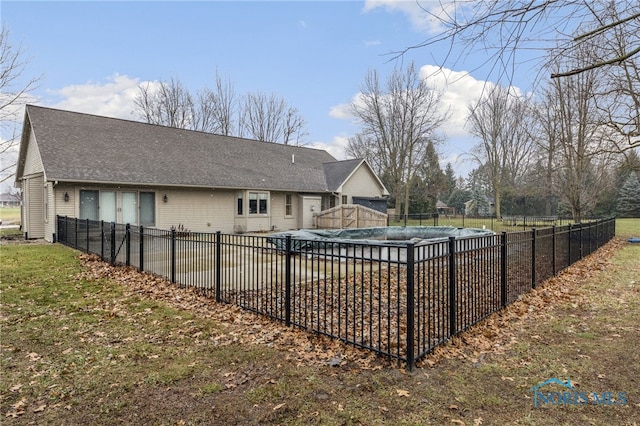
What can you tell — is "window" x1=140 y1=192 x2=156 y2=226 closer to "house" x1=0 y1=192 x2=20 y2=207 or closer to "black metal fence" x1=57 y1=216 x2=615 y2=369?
"black metal fence" x1=57 y1=216 x2=615 y2=369

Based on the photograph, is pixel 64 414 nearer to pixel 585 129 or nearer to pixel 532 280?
pixel 532 280

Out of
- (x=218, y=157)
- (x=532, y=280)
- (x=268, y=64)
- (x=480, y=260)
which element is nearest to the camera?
(x=480, y=260)

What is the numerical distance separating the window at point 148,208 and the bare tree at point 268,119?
24820 mm

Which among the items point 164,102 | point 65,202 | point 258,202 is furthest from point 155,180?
point 164,102

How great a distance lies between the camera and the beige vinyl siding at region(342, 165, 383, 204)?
25.7 metres

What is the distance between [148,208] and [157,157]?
309cm

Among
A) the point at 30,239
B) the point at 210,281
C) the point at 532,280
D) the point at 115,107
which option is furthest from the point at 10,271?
the point at 115,107

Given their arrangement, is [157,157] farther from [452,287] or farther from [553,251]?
[553,251]

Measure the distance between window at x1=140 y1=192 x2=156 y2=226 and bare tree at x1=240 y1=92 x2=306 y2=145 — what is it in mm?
24820

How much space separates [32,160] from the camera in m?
16.6

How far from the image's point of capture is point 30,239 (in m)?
15.8

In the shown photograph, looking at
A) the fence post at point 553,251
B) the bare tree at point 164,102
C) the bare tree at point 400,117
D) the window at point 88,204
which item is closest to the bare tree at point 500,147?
the bare tree at point 400,117

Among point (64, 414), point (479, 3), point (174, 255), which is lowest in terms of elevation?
point (64, 414)

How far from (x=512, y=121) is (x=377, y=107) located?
1422 centimetres
